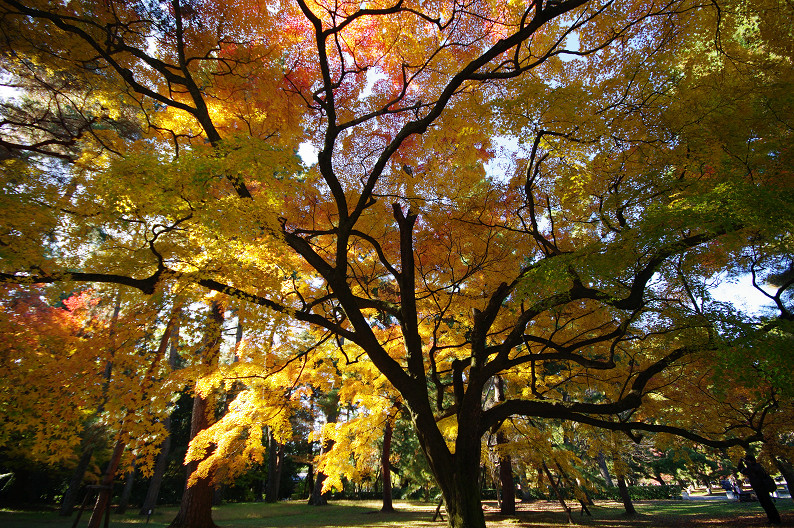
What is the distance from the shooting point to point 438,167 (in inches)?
261

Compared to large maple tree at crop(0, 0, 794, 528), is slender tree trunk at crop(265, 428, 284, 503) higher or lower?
lower

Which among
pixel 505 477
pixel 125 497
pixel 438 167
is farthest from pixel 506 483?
pixel 125 497

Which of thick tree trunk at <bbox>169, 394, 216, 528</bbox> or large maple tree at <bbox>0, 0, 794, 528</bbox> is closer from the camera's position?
large maple tree at <bbox>0, 0, 794, 528</bbox>

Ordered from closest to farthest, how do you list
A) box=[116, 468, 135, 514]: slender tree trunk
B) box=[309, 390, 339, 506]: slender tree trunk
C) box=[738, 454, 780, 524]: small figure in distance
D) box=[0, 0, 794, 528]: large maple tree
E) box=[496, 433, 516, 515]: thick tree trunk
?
box=[0, 0, 794, 528]: large maple tree, box=[738, 454, 780, 524]: small figure in distance, box=[496, 433, 516, 515]: thick tree trunk, box=[116, 468, 135, 514]: slender tree trunk, box=[309, 390, 339, 506]: slender tree trunk

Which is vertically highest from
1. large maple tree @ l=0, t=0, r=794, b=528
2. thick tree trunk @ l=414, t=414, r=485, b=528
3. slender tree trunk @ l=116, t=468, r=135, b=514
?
large maple tree @ l=0, t=0, r=794, b=528

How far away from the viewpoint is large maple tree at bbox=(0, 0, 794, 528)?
438cm

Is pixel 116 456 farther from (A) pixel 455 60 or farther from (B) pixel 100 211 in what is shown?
(A) pixel 455 60

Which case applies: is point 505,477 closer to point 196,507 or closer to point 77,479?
point 196,507

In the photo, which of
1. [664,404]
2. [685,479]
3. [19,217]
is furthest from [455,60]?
[685,479]

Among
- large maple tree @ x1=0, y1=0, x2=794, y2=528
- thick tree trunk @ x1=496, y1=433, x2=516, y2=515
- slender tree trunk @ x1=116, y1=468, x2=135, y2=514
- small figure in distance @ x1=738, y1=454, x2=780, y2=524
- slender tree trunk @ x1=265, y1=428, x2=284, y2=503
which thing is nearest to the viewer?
large maple tree @ x1=0, y1=0, x2=794, y2=528

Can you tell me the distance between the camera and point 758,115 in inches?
174

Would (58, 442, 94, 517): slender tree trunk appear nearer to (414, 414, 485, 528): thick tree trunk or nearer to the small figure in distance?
(414, 414, 485, 528): thick tree trunk

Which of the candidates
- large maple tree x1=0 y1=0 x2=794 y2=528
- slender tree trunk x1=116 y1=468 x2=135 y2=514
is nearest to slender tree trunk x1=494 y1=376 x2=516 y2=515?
large maple tree x1=0 y1=0 x2=794 y2=528

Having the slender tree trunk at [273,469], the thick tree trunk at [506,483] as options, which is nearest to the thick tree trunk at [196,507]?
the thick tree trunk at [506,483]
